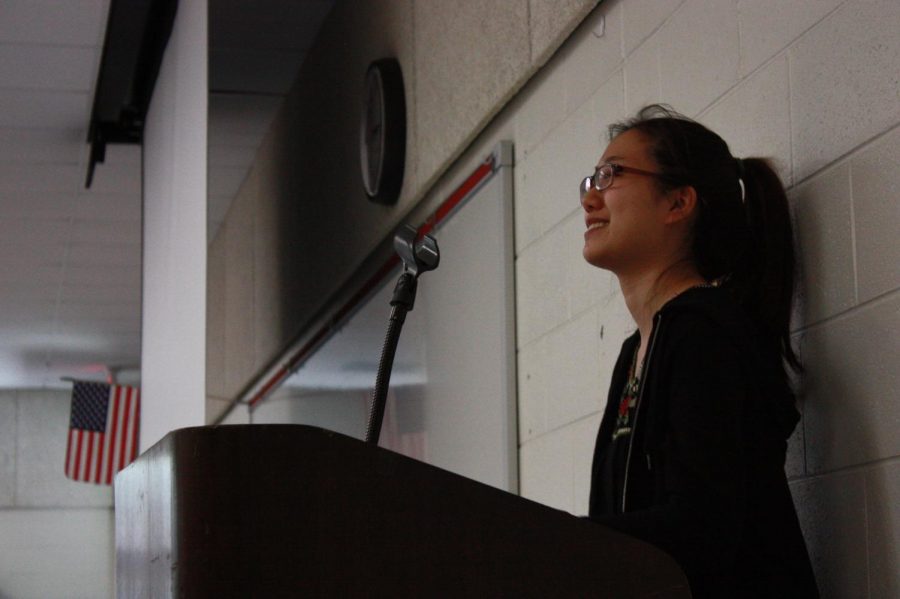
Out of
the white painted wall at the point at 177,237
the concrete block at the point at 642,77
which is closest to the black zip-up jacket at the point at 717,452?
the concrete block at the point at 642,77

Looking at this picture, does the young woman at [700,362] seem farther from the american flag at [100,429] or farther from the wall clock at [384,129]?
the american flag at [100,429]

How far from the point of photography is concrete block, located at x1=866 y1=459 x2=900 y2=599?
1603 mm

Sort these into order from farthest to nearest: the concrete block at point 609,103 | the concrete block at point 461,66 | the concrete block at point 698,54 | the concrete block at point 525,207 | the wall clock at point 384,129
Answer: the wall clock at point 384,129 → the concrete block at point 461,66 → the concrete block at point 525,207 → the concrete block at point 609,103 → the concrete block at point 698,54

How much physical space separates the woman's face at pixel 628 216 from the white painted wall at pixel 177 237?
2232mm

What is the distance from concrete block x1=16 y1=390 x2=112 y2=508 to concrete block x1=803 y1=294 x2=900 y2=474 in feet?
42.0

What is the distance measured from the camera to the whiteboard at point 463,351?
304 centimetres

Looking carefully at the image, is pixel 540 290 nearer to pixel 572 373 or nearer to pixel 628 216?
pixel 572 373

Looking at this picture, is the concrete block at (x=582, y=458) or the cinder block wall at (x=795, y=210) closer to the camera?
the cinder block wall at (x=795, y=210)

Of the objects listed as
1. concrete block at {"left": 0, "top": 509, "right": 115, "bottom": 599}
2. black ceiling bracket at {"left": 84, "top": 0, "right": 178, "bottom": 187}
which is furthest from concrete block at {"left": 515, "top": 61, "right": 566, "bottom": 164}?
concrete block at {"left": 0, "top": 509, "right": 115, "bottom": 599}

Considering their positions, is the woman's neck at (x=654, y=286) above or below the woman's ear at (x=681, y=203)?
below

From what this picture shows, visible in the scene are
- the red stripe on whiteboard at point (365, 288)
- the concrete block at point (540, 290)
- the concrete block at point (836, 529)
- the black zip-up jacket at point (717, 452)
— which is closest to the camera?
the black zip-up jacket at point (717, 452)

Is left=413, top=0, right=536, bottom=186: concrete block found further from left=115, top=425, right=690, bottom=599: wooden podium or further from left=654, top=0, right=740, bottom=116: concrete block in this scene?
left=115, top=425, right=690, bottom=599: wooden podium

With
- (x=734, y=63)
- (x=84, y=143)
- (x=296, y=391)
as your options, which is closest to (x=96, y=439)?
(x=84, y=143)

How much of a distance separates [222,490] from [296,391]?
4.53 metres
